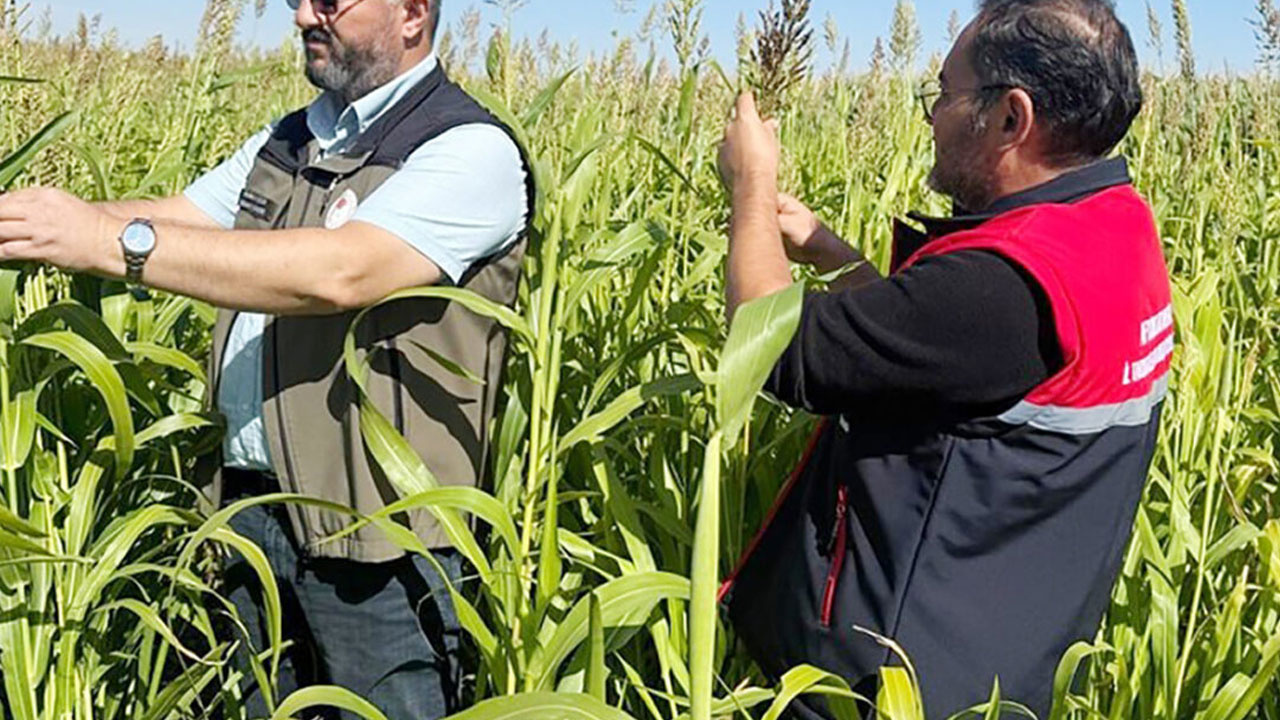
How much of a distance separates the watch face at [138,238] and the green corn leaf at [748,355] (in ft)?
3.00

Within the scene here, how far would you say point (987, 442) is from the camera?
63.0 inches

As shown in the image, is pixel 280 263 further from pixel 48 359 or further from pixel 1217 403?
pixel 1217 403

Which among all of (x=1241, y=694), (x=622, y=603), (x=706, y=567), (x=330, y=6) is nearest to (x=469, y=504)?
(x=622, y=603)

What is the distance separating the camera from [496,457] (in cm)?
206

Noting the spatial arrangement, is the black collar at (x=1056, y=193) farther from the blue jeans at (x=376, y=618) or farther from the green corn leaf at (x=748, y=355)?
the blue jeans at (x=376, y=618)

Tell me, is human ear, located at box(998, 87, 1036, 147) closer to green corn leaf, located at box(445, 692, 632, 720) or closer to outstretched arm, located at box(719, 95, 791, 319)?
outstretched arm, located at box(719, 95, 791, 319)

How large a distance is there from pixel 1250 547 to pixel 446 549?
4.40ft

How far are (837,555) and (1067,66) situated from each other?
2.20 feet

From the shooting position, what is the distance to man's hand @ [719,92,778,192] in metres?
1.74

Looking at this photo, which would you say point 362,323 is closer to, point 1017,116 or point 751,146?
point 751,146

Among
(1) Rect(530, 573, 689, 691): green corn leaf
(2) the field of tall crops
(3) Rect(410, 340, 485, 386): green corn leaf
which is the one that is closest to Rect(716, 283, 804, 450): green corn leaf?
(2) the field of tall crops

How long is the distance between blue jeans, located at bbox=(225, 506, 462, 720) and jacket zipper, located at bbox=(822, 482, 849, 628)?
67 cm

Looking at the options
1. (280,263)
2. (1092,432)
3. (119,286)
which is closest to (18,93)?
(119,286)

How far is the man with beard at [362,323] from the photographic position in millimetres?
1863
